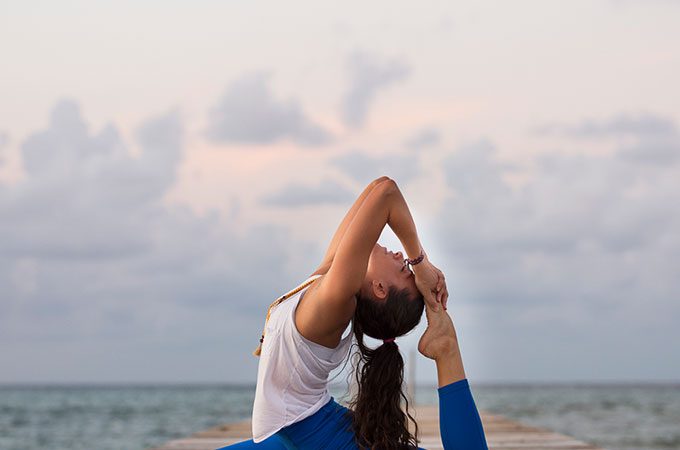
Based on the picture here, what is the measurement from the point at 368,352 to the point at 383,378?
0.09 m

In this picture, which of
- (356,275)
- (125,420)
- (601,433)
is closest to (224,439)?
(356,275)

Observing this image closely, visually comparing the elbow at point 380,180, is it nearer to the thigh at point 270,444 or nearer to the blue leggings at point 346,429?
the blue leggings at point 346,429

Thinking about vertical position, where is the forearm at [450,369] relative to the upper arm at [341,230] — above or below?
below

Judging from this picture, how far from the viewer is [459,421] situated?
9.66ft

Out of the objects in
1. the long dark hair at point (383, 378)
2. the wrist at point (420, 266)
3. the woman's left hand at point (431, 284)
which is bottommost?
the long dark hair at point (383, 378)

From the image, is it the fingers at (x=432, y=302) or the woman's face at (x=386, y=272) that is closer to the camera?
the woman's face at (x=386, y=272)

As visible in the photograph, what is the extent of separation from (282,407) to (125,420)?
2374 cm

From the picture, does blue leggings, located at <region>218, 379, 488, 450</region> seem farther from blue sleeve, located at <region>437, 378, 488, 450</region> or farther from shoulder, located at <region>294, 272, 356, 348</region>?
shoulder, located at <region>294, 272, 356, 348</region>

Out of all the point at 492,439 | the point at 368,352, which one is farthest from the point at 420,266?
the point at 492,439

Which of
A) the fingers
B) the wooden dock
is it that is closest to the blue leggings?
the fingers

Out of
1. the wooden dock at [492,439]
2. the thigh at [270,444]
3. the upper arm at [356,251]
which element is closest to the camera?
the upper arm at [356,251]

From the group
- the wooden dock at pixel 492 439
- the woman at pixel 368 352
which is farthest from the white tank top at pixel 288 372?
the wooden dock at pixel 492 439

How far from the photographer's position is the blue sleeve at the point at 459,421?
9.63 feet

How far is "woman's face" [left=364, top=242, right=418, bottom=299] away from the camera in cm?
291
